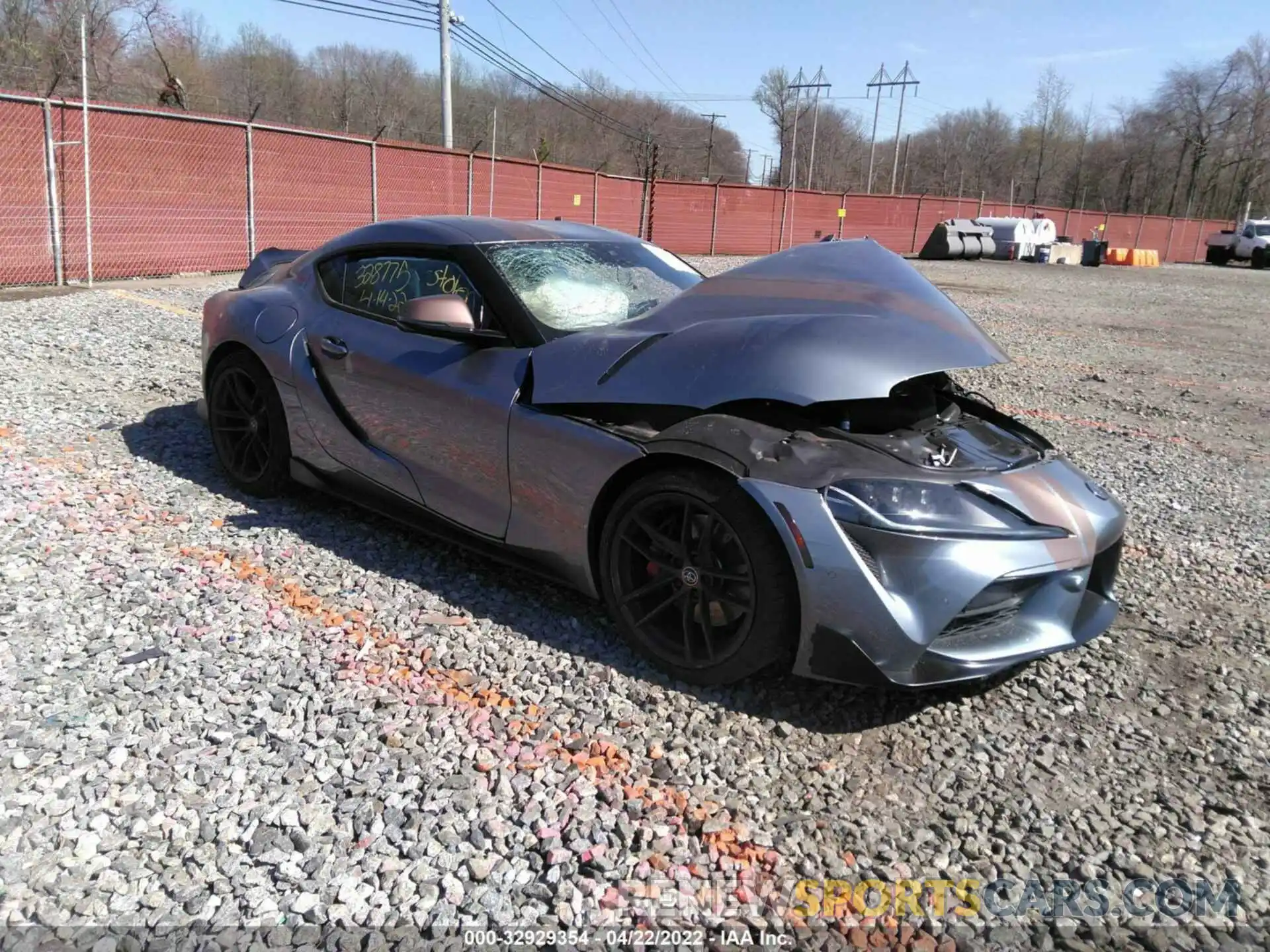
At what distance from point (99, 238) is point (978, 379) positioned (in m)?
11.7

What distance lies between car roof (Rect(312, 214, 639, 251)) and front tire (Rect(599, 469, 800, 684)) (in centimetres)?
149

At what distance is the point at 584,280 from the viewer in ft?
12.1

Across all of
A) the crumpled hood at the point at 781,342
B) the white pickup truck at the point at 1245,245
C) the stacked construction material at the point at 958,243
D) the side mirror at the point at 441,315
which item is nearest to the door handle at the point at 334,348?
the side mirror at the point at 441,315

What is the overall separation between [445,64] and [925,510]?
2752 centimetres

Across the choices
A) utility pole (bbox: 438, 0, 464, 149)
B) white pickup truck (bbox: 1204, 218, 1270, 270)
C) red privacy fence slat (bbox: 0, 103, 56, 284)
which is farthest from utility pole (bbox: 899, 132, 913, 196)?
red privacy fence slat (bbox: 0, 103, 56, 284)

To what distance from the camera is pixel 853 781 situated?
2.43 metres

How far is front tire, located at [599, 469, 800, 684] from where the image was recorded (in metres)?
2.57

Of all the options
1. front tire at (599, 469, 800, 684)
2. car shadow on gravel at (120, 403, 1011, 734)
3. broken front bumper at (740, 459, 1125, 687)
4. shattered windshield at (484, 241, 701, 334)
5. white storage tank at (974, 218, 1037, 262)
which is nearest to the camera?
broken front bumper at (740, 459, 1125, 687)

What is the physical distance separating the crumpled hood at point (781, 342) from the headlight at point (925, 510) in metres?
0.29

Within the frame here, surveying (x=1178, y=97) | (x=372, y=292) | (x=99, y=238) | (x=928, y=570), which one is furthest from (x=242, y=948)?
(x=1178, y=97)

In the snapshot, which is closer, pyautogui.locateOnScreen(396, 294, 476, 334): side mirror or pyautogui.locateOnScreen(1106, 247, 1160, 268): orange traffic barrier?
pyautogui.locateOnScreen(396, 294, 476, 334): side mirror

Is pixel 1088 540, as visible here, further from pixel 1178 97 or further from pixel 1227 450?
pixel 1178 97

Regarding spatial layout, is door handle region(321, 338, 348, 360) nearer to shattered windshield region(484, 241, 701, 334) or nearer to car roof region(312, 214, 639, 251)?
car roof region(312, 214, 639, 251)

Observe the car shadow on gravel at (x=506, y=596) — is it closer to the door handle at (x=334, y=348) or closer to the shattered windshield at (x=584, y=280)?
the door handle at (x=334, y=348)
